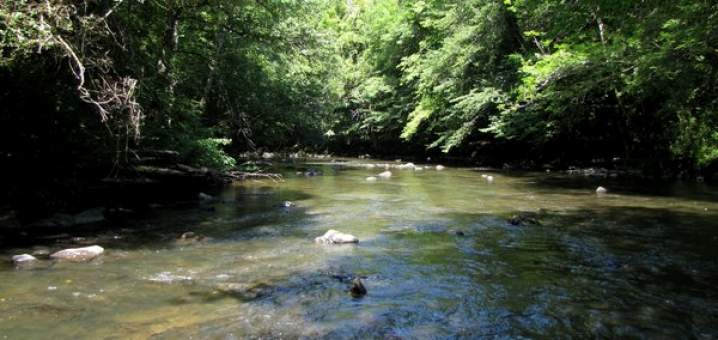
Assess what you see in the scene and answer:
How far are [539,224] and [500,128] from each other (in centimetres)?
1353

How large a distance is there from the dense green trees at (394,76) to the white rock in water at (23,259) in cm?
212

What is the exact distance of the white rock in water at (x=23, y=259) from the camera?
7281 millimetres

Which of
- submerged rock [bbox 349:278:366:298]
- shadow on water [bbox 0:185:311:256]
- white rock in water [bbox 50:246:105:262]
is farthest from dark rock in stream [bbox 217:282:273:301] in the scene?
shadow on water [bbox 0:185:311:256]

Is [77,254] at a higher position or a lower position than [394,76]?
lower

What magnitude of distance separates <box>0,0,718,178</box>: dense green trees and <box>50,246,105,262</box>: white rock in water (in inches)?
73.1

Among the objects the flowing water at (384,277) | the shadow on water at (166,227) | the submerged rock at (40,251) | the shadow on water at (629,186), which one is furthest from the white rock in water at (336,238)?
the shadow on water at (629,186)

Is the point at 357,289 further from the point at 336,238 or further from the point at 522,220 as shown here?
the point at 522,220

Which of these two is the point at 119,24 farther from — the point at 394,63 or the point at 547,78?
the point at 394,63

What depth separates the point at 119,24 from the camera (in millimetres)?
9320

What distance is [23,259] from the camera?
7.37 metres

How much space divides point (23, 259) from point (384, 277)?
15.7 ft

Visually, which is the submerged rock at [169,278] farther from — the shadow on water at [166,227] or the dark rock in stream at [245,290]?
the shadow on water at [166,227]

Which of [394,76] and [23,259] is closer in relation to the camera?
[23,259]

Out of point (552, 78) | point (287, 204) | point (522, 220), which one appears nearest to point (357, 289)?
point (522, 220)
